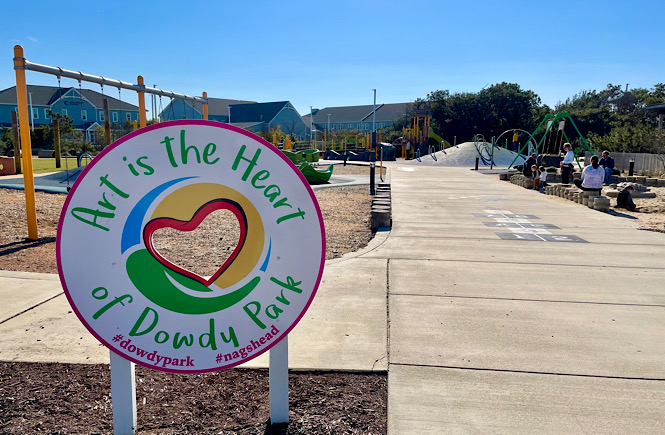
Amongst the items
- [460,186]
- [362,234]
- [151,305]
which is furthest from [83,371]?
[460,186]

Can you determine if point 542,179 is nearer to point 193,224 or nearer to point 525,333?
point 525,333

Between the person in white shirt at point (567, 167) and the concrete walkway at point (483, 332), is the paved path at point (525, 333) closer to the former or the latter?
the concrete walkway at point (483, 332)

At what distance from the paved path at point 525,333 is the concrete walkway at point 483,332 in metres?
0.01

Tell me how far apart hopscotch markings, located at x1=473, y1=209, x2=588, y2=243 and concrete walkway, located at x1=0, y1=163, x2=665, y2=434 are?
0.62 m

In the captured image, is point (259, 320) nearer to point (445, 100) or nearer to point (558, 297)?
point (558, 297)

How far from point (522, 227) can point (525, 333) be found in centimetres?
597

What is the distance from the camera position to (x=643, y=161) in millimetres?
23312

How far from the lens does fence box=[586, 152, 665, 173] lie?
2198 cm

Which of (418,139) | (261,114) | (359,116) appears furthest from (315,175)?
(359,116)

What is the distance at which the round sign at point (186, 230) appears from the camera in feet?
8.38

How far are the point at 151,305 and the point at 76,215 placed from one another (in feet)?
1.96

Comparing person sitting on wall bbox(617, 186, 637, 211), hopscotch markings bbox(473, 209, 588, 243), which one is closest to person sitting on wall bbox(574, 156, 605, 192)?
person sitting on wall bbox(617, 186, 637, 211)

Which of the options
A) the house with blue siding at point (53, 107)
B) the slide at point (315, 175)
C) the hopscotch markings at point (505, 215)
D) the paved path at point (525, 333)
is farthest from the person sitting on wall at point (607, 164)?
the house with blue siding at point (53, 107)

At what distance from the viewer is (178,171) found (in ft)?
8.60
